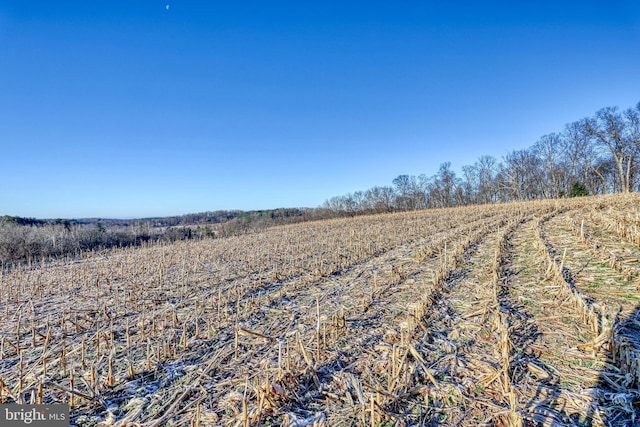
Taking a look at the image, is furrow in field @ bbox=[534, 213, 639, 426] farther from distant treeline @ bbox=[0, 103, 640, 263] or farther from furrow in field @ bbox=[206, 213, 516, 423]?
distant treeline @ bbox=[0, 103, 640, 263]

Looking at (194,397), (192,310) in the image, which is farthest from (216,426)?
(192,310)

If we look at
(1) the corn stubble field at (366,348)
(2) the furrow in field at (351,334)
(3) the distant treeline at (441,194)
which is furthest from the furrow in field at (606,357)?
(3) the distant treeline at (441,194)

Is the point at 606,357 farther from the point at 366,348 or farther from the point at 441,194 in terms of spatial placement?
the point at 441,194

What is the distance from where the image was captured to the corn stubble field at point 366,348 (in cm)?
297

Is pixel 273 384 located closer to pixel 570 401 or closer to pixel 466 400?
pixel 466 400

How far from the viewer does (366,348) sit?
420 cm

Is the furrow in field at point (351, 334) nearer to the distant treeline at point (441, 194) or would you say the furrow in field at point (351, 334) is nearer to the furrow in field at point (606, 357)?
the furrow in field at point (606, 357)

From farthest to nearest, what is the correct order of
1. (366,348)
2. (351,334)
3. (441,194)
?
(441,194)
(351,334)
(366,348)

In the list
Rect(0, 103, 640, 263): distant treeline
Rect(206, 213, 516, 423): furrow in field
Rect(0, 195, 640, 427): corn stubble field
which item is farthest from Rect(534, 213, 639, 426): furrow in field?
Rect(0, 103, 640, 263): distant treeline

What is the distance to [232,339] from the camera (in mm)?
4930

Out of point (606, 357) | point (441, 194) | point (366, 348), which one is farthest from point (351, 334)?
point (441, 194)

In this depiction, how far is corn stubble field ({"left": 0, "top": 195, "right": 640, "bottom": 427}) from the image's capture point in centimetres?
297

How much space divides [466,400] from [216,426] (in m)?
2.72

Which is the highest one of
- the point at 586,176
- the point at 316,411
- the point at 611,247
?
the point at 586,176
